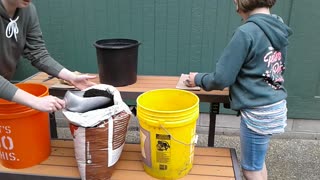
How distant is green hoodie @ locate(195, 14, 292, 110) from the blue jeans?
195 mm

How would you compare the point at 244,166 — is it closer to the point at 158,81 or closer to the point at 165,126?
the point at 165,126

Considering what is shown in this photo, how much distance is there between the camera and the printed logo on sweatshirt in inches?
78.3

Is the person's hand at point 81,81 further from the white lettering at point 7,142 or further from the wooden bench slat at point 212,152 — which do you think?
the wooden bench slat at point 212,152

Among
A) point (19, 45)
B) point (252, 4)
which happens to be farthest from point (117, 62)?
point (252, 4)

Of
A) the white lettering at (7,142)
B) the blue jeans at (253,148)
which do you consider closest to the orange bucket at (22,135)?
the white lettering at (7,142)

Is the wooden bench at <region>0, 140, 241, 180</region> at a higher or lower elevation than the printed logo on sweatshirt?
lower

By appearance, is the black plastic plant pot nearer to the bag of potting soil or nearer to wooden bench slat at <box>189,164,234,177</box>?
the bag of potting soil

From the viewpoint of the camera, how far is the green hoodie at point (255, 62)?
1941mm

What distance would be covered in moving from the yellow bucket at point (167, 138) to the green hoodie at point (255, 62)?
289 mm

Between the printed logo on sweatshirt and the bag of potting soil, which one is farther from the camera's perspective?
the printed logo on sweatshirt

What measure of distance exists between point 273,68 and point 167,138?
0.80m

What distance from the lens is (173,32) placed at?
361 centimetres

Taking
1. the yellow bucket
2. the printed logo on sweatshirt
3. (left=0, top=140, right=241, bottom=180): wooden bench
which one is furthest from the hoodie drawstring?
the printed logo on sweatshirt

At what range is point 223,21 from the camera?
3500 mm
